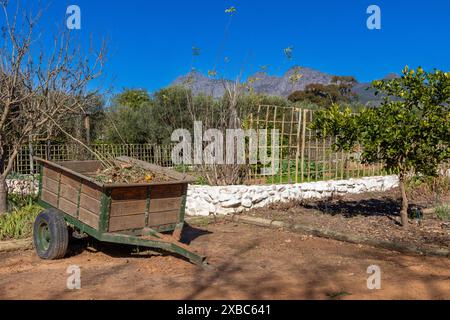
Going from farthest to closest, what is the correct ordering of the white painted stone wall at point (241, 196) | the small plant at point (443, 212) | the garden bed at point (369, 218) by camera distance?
the white painted stone wall at point (241, 196)
the small plant at point (443, 212)
the garden bed at point (369, 218)

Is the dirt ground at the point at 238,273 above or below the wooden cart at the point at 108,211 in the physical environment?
below

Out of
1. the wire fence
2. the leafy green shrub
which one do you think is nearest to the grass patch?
the leafy green shrub

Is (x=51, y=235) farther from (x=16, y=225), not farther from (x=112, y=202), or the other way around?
(x=16, y=225)

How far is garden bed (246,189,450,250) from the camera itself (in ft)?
22.3

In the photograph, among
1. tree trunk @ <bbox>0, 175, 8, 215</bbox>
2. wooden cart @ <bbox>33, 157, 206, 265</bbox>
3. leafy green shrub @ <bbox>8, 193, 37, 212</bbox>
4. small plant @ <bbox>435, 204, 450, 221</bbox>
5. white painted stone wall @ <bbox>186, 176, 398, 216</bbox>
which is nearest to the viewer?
wooden cart @ <bbox>33, 157, 206, 265</bbox>

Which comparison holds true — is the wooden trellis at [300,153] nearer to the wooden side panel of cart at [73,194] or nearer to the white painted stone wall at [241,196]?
the white painted stone wall at [241,196]

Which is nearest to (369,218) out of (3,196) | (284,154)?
(284,154)

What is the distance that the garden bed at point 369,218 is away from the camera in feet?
22.3

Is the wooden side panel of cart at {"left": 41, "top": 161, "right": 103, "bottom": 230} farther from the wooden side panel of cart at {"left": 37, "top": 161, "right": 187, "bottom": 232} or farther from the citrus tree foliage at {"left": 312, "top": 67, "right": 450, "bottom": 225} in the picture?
the citrus tree foliage at {"left": 312, "top": 67, "right": 450, "bottom": 225}

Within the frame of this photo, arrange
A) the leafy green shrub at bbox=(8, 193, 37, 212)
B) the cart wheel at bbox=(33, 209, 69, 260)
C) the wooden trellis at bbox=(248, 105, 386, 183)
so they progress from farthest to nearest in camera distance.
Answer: the wooden trellis at bbox=(248, 105, 386, 183) → the leafy green shrub at bbox=(8, 193, 37, 212) → the cart wheel at bbox=(33, 209, 69, 260)

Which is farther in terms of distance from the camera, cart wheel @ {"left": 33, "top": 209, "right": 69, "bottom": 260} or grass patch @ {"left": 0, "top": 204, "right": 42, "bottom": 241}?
grass patch @ {"left": 0, "top": 204, "right": 42, "bottom": 241}

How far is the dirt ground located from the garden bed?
632mm

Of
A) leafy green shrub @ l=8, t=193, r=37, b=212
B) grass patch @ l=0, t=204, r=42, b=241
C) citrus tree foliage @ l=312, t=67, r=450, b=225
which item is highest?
citrus tree foliage @ l=312, t=67, r=450, b=225

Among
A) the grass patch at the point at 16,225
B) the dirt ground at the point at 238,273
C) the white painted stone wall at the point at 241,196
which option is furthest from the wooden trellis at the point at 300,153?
the grass patch at the point at 16,225
